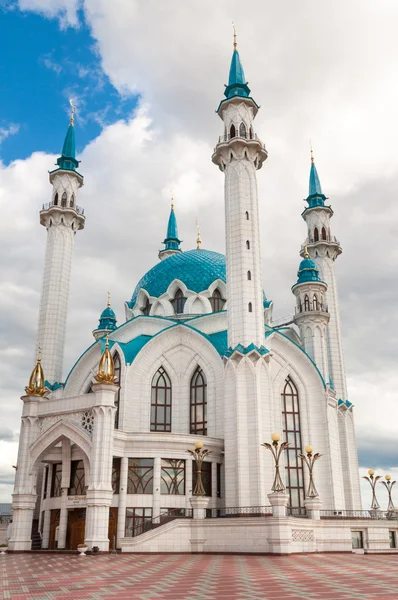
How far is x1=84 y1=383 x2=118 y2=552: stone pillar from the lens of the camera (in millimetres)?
25953

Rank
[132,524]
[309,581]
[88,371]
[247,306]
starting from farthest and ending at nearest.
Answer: [88,371], [247,306], [132,524], [309,581]

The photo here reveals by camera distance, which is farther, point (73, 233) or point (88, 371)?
point (73, 233)

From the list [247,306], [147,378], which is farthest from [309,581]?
[147,378]

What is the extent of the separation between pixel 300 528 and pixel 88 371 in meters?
18.2

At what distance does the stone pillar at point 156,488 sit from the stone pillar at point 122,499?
149cm

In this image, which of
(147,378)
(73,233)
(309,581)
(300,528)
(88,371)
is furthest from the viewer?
(73,233)

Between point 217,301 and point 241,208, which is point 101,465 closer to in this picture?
point 241,208

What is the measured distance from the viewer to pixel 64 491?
99.1 feet

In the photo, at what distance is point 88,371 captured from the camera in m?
38.3

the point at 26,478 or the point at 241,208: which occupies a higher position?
the point at 241,208

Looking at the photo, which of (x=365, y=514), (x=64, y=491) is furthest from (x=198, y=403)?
(x=365, y=514)

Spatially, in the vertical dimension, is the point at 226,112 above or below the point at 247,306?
above

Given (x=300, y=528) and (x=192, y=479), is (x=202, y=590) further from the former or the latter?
(x=192, y=479)

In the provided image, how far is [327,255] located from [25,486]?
97.8ft
